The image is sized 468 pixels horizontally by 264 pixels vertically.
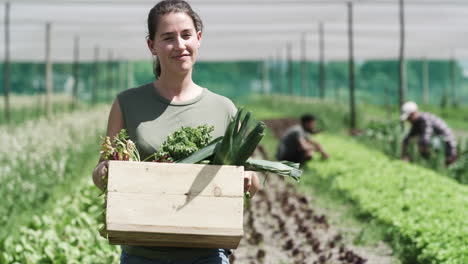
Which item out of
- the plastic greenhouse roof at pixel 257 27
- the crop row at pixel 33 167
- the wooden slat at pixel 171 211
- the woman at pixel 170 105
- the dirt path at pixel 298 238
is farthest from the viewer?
the plastic greenhouse roof at pixel 257 27

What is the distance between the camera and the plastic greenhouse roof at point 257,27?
14.4 meters

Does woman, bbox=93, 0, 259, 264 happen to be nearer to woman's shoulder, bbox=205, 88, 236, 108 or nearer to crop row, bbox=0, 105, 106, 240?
woman's shoulder, bbox=205, 88, 236, 108

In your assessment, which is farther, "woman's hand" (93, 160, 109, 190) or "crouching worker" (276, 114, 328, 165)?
"crouching worker" (276, 114, 328, 165)

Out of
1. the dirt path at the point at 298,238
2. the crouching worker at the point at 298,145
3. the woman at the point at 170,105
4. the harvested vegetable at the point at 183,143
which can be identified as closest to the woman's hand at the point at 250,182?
the woman at the point at 170,105

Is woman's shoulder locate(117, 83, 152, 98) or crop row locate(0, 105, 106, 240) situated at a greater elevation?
woman's shoulder locate(117, 83, 152, 98)

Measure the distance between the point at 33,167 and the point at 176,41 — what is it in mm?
4902

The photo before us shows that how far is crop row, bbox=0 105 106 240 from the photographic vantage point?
5.87 metres

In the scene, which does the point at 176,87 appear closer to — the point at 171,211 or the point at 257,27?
the point at 171,211

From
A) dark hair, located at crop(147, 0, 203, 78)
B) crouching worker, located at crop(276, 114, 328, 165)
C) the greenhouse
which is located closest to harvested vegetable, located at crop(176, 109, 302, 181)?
the greenhouse

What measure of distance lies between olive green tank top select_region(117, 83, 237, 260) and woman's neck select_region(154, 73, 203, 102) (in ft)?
0.06

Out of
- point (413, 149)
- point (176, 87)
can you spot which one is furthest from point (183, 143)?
point (413, 149)

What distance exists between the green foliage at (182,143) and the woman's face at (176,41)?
0.20 metres

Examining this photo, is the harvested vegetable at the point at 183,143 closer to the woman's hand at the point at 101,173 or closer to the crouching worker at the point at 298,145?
the woman's hand at the point at 101,173

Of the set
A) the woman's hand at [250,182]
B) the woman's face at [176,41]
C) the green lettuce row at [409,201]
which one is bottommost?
the green lettuce row at [409,201]
